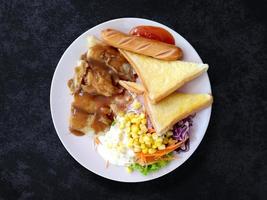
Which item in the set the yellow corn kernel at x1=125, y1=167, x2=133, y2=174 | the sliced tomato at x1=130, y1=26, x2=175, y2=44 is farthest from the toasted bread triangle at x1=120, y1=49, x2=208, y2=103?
the yellow corn kernel at x1=125, y1=167, x2=133, y2=174

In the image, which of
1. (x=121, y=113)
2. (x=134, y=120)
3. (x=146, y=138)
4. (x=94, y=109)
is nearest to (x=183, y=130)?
(x=146, y=138)

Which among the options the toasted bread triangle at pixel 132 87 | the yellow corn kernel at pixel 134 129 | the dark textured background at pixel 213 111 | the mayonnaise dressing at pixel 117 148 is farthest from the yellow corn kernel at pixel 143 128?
the dark textured background at pixel 213 111

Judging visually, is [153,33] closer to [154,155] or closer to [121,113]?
[121,113]

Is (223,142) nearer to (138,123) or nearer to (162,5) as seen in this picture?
(138,123)

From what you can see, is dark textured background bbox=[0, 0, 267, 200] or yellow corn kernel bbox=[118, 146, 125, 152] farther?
dark textured background bbox=[0, 0, 267, 200]

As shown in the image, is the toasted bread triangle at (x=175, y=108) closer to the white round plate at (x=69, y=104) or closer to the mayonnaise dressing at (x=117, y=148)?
the white round plate at (x=69, y=104)

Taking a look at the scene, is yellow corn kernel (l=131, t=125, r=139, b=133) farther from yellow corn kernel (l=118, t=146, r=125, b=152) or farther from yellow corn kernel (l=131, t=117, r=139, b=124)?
yellow corn kernel (l=118, t=146, r=125, b=152)
